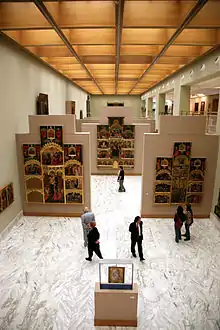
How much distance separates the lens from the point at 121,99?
34.0 metres

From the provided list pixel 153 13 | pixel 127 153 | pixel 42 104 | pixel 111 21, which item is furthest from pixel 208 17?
pixel 127 153

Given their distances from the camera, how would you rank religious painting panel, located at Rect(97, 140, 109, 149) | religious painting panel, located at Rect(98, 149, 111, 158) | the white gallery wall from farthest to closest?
1. religious painting panel, located at Rect(98, 149, 111, 158)
2. religious painting panel, located at Rect(97, 140, 109, 149)
3. the white gallery wall

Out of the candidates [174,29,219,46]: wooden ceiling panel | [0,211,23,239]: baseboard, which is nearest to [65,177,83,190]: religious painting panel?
[0,211,23,239]: baseboard

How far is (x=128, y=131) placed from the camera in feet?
50.7

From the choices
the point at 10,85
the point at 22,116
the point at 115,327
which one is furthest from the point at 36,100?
the point at 115,327

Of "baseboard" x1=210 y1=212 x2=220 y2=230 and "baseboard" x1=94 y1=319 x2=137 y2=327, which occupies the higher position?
"baseboard" x1=210 y1=212 x2=220 y2=230

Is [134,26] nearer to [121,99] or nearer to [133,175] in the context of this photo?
[133,175]

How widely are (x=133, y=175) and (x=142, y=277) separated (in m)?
10.1

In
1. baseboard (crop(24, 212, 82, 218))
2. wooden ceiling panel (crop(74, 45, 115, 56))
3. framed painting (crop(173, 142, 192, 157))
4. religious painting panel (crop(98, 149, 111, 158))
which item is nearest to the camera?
wooden ceiling panel (crop(74, 45, 115, 56))

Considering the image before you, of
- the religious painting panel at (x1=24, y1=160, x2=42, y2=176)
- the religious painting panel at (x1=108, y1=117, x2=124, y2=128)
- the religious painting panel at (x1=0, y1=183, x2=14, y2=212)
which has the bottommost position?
the religious painting panel at (x1=0, y1=183, x2=14, y2=212)

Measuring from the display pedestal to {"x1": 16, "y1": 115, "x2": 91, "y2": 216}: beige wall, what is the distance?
5.14 meters

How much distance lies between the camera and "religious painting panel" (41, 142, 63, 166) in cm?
940

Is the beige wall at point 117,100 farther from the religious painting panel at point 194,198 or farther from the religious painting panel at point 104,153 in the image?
the religious painting panel at point 194,198

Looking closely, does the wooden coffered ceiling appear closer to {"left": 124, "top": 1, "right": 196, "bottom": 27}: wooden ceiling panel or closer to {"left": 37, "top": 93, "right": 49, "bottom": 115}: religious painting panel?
{"left": 124, "top": 1, "right": 196, "bottom": 27}: wooden ceiling panel
